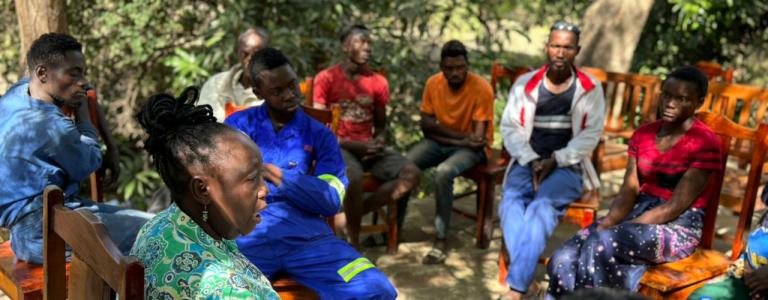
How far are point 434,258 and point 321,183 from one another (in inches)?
73.5

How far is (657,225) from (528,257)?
75cm

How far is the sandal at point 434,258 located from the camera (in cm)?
473

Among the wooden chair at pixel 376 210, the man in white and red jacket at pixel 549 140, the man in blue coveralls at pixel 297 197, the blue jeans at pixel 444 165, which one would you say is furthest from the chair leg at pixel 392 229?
the man in blue coveralls at pixel 297 197

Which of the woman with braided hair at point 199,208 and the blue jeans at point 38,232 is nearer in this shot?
the woman with braided hair at point 199,208

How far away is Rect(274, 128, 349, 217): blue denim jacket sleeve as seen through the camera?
2.99m

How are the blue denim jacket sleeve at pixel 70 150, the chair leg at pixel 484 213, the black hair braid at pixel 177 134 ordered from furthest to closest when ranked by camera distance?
the chair leg at pixel 484 213, the blue denim jacket sleeve at pixel 70 150, the black hair braid at pixel 177 134

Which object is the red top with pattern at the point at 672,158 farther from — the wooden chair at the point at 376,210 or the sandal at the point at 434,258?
the wooden chair at the point at 376,210

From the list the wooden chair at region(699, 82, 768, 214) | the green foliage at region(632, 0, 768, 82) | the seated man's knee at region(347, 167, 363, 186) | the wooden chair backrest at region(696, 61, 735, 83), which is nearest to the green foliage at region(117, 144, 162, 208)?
the seated man's knee at region(347, 167, 363, 186)

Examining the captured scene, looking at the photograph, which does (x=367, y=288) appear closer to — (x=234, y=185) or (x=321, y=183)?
(x=321, y=183)

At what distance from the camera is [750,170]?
3.50 metres

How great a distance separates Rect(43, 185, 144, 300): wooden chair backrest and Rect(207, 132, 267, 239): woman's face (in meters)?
0.30

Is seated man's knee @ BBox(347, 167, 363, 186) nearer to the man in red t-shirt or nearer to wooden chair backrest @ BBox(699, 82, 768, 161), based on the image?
the man in red t-shirt

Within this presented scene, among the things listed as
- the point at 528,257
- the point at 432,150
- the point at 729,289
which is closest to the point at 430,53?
the point at 432,150

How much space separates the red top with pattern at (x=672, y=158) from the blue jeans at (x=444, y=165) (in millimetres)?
1357
